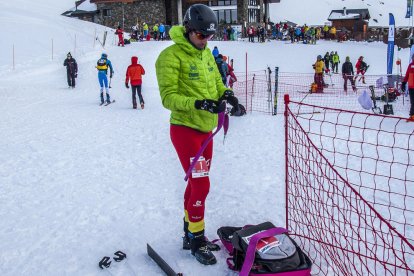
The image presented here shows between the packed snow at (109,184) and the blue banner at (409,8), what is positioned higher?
the blue banner at (409,8)

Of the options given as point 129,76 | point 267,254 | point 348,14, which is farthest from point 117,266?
point 348,14

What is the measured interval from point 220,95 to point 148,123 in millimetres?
6773

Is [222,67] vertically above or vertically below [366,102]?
above

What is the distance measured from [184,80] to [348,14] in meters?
59.4

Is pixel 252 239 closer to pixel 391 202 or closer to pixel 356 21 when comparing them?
pixel 391 202

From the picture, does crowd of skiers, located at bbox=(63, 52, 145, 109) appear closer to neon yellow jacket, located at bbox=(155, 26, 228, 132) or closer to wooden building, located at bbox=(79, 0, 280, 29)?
neon yellow jacket, located at bbox=(155, 26, 228, 132)

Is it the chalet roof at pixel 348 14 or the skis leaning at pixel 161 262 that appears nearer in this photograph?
the skis leaning at pixel 161 262

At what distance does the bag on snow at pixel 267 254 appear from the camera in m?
2.94

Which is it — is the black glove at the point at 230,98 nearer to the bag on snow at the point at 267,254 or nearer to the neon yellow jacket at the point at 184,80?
the neon yellow jacket at the point at 184,80

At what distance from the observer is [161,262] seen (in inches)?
134

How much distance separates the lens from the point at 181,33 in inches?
123

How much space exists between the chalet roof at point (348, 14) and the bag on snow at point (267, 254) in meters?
55.4

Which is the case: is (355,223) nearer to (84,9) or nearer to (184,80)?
(184,80)

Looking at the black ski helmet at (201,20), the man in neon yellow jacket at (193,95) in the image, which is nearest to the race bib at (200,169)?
the man in neon yellow jacket at (193,95)
